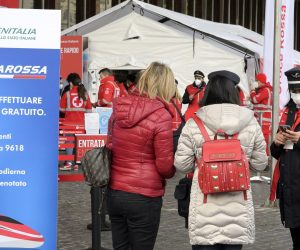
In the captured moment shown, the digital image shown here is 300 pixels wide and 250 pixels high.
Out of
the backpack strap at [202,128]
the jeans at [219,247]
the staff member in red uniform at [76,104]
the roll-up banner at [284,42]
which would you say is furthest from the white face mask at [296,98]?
the staff member in red uniform at [76,104]

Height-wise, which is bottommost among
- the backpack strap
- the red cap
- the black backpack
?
the black backpack

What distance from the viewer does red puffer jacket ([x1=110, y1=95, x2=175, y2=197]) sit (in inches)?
200

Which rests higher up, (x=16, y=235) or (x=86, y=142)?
(x=86, y=142)

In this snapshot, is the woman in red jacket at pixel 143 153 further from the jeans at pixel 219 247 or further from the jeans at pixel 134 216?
the jeans at pixel 219 247

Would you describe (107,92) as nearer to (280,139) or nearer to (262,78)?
(262,78)

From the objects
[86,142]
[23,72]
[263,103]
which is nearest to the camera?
[23,72]

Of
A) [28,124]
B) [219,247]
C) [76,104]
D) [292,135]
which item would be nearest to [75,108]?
[76,104]

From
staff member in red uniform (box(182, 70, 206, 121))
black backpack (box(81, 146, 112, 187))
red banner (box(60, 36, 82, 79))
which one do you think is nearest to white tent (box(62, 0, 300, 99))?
red banner (box(60, 36, 82, 79))

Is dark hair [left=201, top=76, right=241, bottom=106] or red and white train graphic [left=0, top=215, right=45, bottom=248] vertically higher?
dark hair [left=201, top=76, right=241, bottom=106]

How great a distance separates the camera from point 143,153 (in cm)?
512

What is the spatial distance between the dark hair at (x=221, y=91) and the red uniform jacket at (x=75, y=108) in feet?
31.9

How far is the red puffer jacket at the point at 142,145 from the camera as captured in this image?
5078 millimetres

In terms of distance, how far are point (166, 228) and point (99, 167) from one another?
12.3ft

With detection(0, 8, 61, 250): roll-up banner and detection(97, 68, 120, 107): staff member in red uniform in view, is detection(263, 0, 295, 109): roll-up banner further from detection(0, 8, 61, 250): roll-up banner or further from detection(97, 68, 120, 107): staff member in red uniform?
detection(0, 8, 61, 250): roll-up banner
